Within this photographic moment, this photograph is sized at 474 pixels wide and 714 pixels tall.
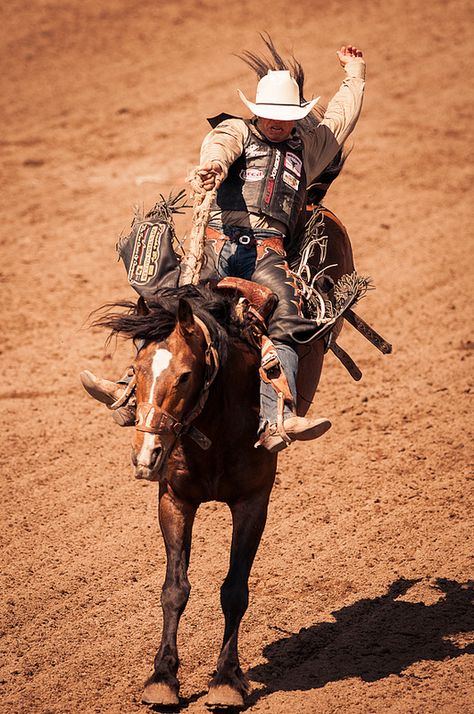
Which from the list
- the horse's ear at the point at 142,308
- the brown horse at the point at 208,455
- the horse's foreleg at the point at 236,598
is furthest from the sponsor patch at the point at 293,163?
the horse's foreleg at the point at 236,598

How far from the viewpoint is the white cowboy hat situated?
5605mm

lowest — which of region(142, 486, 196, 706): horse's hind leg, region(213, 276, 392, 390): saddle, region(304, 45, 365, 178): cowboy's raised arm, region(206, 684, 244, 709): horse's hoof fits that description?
region(206, 684, 244, 709): horse's hoof

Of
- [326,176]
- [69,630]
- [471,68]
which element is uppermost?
[471,68]

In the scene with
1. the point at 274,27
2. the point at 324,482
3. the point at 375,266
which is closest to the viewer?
the point at 324,482

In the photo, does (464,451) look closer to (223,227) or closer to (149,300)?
(223,227)

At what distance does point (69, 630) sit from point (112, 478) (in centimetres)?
182

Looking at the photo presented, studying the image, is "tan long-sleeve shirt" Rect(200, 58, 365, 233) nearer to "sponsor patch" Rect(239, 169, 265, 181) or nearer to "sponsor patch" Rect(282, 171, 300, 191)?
"sponsor patch" Rect(239, 169, 265, 181)

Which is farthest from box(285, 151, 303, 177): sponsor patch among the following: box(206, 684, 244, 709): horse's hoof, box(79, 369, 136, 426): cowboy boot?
box(206, 684, 244, 709): horse's hoof

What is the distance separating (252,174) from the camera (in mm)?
5684

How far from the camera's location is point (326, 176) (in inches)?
269

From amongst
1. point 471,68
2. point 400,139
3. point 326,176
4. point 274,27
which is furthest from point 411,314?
point 274,27

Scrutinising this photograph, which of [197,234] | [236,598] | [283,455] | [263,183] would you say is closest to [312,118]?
[263,183]

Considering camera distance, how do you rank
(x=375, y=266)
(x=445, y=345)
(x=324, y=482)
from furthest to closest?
1. (x=375, y=266)
2. (x=445, y=345)
3. (x=324, y=482)

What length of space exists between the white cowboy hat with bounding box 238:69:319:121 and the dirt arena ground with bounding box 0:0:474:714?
8.95ft
